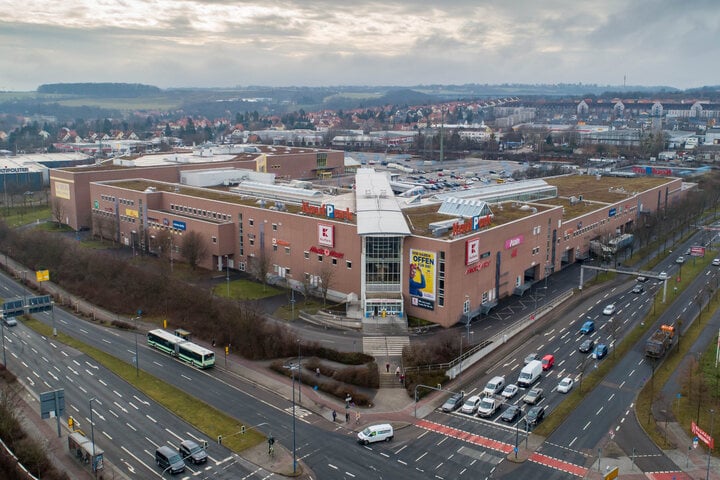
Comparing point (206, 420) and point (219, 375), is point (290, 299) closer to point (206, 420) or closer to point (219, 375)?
point (219, 375)

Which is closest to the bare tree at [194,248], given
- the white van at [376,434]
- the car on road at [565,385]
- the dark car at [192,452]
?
the dark car at [192,452]

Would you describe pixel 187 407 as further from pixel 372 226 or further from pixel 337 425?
pixel 372 226

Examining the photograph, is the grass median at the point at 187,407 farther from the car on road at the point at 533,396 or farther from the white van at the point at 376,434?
the car on road at the point at 533,396

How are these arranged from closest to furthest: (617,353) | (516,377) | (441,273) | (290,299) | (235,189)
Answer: (516,377)
(617,353)
(441,273)
(290,299)
(235,189)

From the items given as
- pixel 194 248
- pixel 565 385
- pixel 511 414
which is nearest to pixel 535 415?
pixel 511 414

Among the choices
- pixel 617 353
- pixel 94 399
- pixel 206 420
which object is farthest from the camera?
pixel 617 353

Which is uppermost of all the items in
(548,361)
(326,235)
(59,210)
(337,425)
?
(326,235)

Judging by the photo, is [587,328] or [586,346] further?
[587,328]

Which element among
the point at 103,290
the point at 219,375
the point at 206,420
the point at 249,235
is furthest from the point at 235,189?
the point at 206,420
